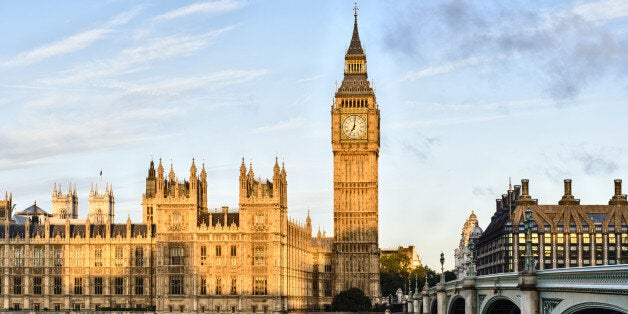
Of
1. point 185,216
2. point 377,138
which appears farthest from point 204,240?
point 377,138

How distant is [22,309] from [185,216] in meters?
28.0

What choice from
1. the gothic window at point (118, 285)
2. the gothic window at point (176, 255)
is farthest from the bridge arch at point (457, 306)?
the gothic window at point (118, 285)

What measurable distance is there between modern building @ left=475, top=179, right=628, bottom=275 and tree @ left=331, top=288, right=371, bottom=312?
22172 mm

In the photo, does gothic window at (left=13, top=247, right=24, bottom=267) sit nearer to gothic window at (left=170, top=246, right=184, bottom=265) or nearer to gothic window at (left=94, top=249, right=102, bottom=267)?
gothic window at (left=94, top=249, right=102, bottom=267)

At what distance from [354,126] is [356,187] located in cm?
1013

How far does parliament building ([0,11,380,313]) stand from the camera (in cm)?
15012

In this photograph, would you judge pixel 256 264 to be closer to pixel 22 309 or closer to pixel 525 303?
pixel 22 309

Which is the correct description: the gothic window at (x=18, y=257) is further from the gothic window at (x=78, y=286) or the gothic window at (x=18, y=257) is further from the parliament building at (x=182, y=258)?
the gothic window at (x=78, y=286)

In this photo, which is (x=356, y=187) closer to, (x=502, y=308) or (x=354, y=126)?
(x=354, y=126)

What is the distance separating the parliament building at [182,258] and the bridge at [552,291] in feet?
239

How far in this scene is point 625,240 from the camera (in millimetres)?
162250

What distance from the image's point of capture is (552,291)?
158 ft

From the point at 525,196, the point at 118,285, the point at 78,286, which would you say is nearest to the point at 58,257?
the point at 78,286

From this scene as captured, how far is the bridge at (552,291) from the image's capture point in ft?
130
